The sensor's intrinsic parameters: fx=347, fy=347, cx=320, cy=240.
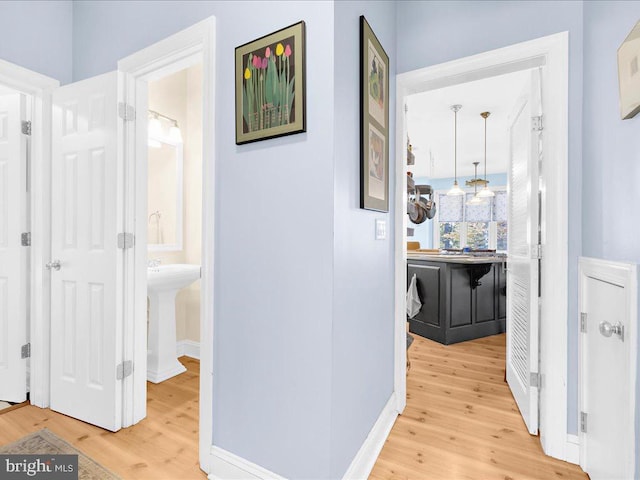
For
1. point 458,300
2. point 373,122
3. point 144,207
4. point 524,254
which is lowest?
point 458,300

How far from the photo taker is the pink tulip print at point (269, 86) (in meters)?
1.40

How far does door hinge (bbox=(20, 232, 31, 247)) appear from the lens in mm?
2262

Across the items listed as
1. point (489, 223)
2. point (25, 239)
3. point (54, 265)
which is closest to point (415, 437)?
point (54, 265)

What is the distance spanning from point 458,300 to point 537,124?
2.33 metres

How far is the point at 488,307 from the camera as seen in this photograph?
13.2ft

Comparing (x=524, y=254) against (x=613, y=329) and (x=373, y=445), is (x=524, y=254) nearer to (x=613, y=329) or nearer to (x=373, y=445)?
(x=613, y=329)

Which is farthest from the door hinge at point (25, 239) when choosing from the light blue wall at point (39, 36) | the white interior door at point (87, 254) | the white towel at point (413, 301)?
the white towel at point (413, 301)

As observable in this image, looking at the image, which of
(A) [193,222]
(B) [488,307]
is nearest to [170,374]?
(A) [193,222]

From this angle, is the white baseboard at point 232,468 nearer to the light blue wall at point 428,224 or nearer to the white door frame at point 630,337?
the white door frame at point 630,337

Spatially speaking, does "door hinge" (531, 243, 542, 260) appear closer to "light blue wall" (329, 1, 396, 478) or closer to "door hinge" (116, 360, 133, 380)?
"light blue wall" (329, 1, 396, 478)

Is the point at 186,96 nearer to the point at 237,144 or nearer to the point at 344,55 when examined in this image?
the point at 237,144

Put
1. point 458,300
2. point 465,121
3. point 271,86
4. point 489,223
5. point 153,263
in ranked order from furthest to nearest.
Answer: point 489,223 < point 465,121 < point 458,300 < point 153,263 < point 271,86

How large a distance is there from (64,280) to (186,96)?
200 cm

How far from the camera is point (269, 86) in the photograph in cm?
145
